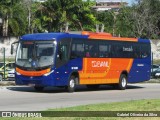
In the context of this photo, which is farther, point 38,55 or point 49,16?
point 49,16

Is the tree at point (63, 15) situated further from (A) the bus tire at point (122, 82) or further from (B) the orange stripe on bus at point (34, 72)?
(B) the orange stripe on bus at point (34, 72)

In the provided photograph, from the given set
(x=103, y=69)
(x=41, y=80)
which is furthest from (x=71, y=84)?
(x=103, y=69)

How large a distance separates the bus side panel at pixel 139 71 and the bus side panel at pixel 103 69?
21.0 inches

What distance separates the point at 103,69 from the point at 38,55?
4.91 meters

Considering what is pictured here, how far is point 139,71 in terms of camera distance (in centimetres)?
3184

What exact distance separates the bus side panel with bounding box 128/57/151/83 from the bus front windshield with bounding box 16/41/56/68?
7.44 meters

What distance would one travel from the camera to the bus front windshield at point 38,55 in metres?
25.2

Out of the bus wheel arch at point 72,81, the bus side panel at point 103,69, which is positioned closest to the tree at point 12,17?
the bus side panel at point 103,69

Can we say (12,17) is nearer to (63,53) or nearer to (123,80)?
(123,80)

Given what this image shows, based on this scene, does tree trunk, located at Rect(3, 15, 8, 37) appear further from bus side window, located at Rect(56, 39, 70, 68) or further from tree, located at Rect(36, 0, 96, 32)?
bus side window, located at Rect(56, 39, 70, 68)

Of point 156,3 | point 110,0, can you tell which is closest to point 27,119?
point 156,3

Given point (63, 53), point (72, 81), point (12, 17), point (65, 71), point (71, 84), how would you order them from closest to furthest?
point (63, 53), point (65, 71), point (71, 84), point (72, 81), point (12, 17)

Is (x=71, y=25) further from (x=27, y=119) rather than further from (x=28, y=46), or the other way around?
(x=27, y=119)

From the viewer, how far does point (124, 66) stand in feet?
100.0
